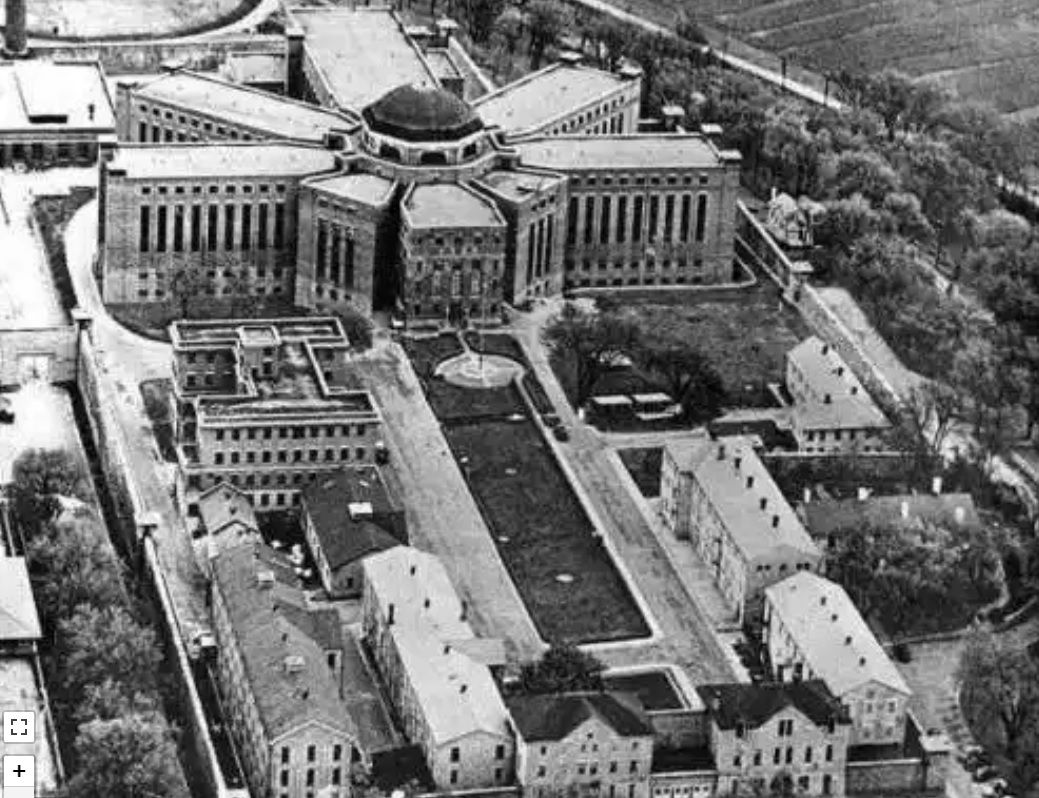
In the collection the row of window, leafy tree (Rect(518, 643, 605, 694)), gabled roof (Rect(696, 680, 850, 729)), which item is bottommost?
the row of window

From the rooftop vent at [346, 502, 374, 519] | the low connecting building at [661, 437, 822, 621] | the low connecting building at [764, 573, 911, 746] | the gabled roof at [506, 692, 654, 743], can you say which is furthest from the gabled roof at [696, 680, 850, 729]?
the rooftop vent at [346, 502, 374, 519]

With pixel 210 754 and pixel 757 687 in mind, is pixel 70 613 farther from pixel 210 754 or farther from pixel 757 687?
pixel 757 687

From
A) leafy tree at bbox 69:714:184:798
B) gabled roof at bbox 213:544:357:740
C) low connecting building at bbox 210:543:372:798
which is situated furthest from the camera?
gabled roof at bbox 213:544:357:740

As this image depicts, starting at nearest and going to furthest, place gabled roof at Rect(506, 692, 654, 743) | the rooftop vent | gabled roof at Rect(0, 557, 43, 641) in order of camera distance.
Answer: gabled roof at Rect(506, 692, 654, 743) < gabled roof at Rect(0, 557, 43, 641) < the rooftop vent

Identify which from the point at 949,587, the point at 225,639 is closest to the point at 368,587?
the point at 225,639

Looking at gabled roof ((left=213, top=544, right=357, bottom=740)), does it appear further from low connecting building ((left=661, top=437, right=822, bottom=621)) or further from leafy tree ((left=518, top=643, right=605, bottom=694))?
low connecting building ((left=661, top=437, right=822, bottom=621))

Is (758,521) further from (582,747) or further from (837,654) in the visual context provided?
(582,747)
